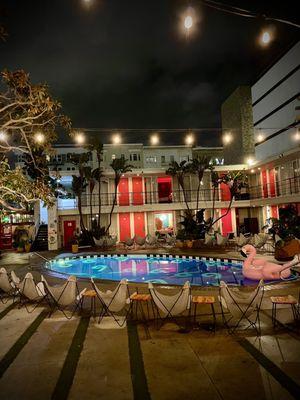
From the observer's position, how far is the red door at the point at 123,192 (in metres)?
26.8

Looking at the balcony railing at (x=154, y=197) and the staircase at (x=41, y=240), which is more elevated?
the balcony railing at (x=154, y=197)

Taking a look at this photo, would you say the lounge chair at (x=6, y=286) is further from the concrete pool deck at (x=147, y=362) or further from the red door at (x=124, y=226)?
the red door at (x=124, y=226)

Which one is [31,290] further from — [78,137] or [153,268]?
[153,268]

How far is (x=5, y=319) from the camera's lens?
746cm

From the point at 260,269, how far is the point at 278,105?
16.0 metres

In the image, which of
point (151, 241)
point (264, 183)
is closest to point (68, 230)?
point (151, 241)

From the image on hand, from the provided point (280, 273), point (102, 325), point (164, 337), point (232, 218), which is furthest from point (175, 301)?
point (232, 218)

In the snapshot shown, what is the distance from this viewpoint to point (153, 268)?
15.9m

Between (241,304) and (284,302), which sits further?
(241,304)

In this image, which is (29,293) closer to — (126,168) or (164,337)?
(164,337)

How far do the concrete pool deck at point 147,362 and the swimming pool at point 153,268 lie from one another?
603cm

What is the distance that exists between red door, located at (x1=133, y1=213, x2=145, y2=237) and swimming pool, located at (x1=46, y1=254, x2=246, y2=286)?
7590 millimetres

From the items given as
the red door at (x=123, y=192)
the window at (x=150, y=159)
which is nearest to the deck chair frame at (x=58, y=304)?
the red door at (x=123, y=192)

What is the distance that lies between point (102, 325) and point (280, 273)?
651cm
